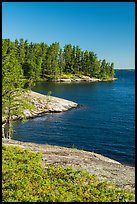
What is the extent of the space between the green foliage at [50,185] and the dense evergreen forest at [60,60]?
11303cm

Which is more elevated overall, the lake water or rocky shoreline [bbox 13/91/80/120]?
rocky shoreline [bbox 13/91/80/120]

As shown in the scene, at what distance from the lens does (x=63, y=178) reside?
14.1m

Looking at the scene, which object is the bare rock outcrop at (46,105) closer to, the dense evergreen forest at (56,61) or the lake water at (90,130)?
the lake water at (90,130)

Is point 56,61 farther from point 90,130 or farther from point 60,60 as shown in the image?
point 90,130

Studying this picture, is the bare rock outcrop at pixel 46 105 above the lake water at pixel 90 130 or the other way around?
above

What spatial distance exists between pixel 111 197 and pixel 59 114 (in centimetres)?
4705

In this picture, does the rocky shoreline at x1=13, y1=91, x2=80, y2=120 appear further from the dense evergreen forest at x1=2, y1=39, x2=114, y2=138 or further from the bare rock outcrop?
the dense evergreen forest at x1=2, y1=39, x2=114, y2=138

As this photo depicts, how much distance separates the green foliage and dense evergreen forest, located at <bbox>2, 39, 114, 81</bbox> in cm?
11303

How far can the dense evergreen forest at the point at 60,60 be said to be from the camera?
434ft

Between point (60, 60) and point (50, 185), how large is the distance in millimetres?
133380

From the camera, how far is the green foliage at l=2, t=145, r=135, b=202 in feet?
38.1

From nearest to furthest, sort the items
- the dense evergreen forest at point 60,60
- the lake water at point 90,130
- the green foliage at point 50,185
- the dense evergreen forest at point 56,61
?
the green foliage at point 50,185 < the lake water at point 90,130 < the dense evergreen forest at point 56,61 < the dense evergreen forest at point 60,60

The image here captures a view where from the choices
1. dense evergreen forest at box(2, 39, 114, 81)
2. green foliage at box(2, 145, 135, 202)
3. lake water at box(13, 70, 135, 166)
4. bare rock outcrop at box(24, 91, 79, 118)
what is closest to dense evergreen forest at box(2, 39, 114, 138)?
dense evergreen forest at box(2, 39, 114, 81)

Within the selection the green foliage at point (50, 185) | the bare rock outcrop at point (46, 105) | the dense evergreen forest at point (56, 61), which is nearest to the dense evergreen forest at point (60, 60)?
the dense evergreen forest at point (56, 61)
